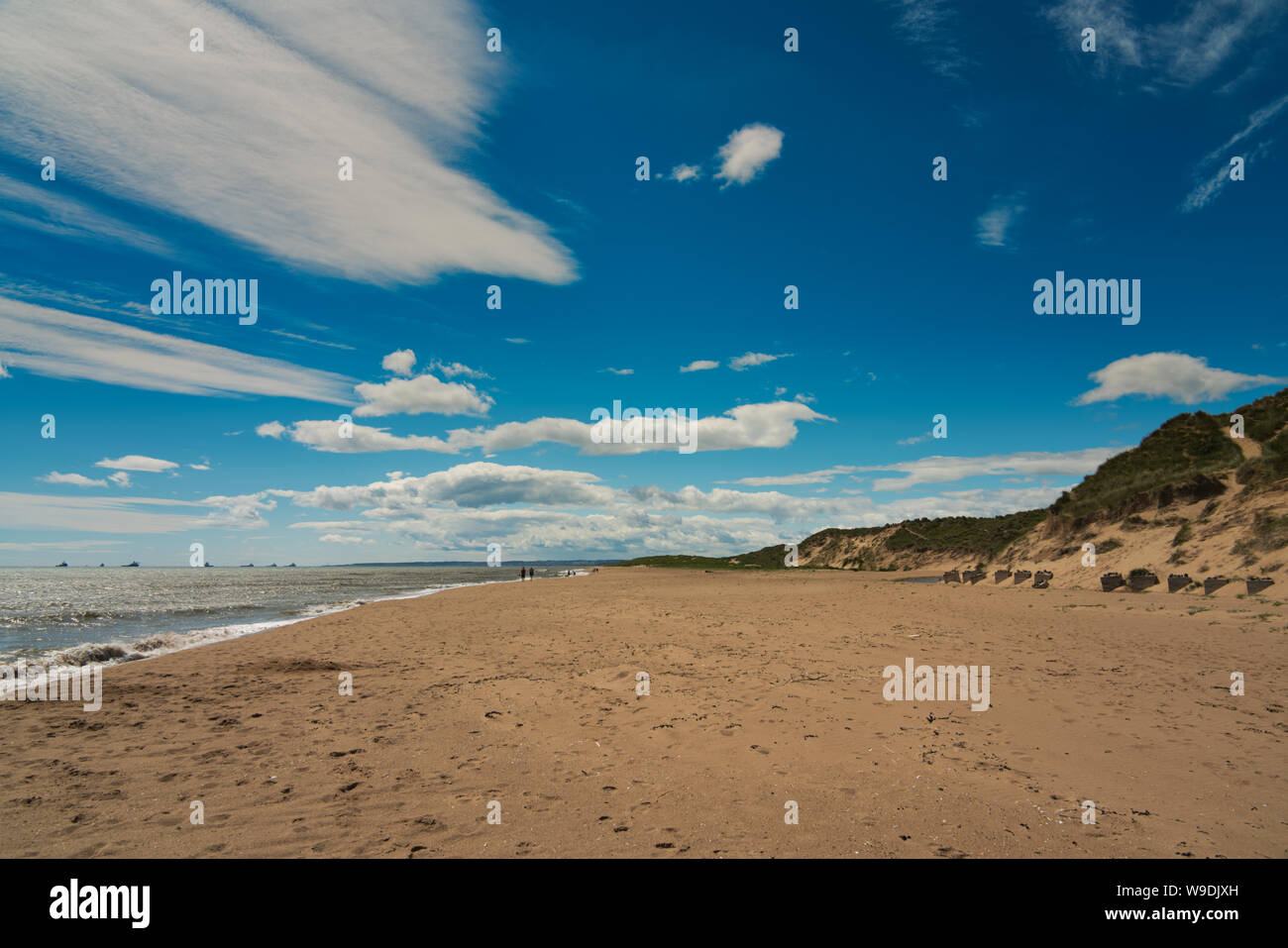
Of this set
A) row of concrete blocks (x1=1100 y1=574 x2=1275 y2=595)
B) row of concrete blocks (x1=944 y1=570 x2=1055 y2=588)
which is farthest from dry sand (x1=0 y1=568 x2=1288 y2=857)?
row of concrete blocks (x1=944 y1=570 x2=1055 y2=588)

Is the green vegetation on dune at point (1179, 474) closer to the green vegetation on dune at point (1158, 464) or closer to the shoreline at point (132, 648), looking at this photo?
the green vegetation on dune at point (1158, 464)

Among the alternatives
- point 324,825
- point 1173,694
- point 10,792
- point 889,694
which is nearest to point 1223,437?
point 1173,694

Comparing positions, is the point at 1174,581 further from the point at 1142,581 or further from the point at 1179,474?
the point at 1179,474

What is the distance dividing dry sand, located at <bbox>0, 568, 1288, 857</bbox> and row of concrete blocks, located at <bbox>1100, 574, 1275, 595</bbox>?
749cm

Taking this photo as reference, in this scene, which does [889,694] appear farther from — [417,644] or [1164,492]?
[1164,492]

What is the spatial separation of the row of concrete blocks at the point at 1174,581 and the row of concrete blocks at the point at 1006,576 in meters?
4.34

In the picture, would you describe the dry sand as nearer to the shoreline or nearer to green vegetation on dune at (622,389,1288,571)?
the shoreline

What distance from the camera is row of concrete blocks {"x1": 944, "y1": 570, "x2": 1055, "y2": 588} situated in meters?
34.6

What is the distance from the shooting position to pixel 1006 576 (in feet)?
128

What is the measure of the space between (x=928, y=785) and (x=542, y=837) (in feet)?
15.8

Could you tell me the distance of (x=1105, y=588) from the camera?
29438mm

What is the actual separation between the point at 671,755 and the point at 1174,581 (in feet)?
97.8

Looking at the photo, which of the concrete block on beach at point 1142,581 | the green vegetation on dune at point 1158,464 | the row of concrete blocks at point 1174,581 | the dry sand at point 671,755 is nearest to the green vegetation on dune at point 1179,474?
the green vegetation on dune at point 1158,464

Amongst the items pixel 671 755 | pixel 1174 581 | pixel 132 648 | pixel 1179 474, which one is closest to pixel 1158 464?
pixel 1179 474
